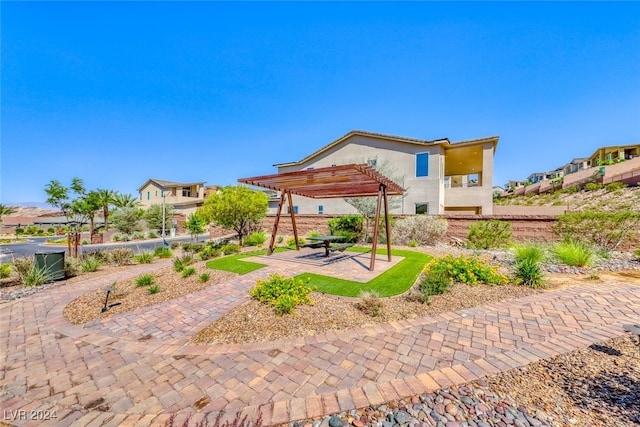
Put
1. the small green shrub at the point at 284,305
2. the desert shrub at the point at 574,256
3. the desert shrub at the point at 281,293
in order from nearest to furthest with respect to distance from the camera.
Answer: the small green shrub at the point at 284,305
the desert shrub at the point at 281,293
the desert shrub at the point at 574,256

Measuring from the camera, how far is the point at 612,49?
30.6 ft

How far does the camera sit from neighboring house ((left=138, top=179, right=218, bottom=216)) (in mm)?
35375

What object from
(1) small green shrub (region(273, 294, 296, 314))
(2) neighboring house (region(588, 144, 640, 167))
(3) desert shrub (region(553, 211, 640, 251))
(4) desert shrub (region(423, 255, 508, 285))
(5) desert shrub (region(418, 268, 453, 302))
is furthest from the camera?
(2) neighboring house (region(588, 144, 640, 167))

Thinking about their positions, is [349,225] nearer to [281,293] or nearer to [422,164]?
[422,164]

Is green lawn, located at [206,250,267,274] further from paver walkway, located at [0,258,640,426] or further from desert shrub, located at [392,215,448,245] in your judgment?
desert shrub, located at [392,215,448,245]

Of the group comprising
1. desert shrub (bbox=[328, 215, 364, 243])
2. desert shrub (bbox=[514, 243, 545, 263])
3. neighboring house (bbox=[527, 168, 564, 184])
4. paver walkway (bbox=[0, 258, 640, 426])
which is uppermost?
neighboring house (bbox=[527, 168, 564, 184])

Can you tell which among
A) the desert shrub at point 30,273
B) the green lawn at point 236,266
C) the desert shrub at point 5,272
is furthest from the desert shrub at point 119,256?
the green lawn at point 236,266

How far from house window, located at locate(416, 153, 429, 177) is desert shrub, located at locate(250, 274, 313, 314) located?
15643 millimetres

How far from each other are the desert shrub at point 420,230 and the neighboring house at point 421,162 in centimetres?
417

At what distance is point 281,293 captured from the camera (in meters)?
4.94

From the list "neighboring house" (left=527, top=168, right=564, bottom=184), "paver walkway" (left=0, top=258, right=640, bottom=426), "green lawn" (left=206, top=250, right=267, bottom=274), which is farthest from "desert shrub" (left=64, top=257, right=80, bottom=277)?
"neighboring house" (left=527, top=168, right=564, bottom=184)

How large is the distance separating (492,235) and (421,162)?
837cm

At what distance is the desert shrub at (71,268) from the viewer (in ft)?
26.5

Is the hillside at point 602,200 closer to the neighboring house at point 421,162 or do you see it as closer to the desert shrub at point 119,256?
the neighboring house at point 421,162
